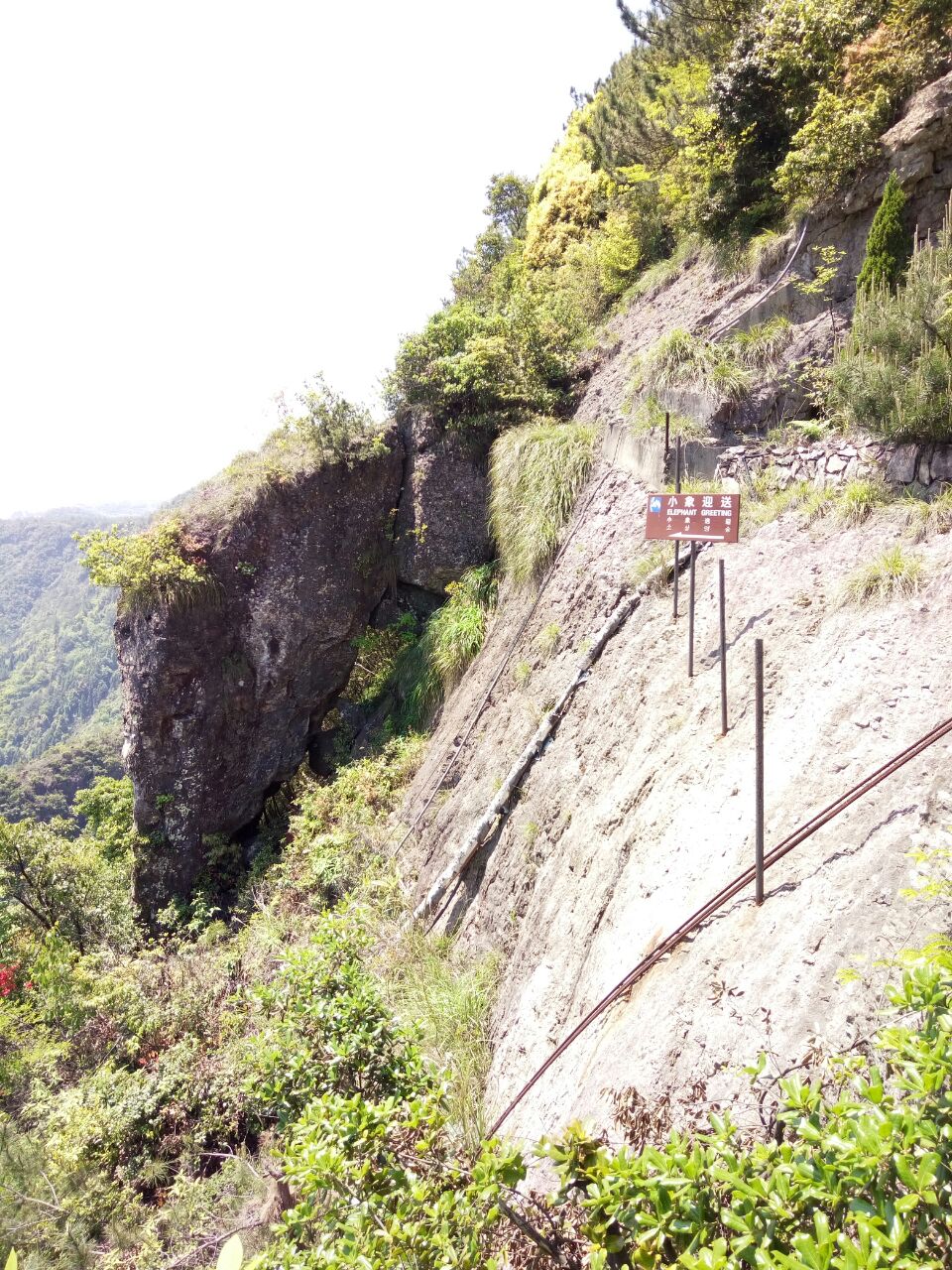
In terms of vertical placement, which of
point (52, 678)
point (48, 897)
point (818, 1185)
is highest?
point (818, 1185)

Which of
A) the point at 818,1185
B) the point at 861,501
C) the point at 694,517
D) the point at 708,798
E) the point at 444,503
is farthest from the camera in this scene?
the point at 444,503

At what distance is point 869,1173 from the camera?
4.32 ft

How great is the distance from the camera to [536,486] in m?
8.97

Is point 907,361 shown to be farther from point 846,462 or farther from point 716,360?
point 716,360

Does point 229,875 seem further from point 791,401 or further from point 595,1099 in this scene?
point 791,401

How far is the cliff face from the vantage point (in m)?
11.1

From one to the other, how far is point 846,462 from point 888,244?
269 cm

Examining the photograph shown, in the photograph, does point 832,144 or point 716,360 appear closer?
point 832,144

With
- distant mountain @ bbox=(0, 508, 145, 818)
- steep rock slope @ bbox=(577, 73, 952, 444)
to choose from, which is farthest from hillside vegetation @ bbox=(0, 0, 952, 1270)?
distant mountain @ bbox=(0, 508, 145, 818)

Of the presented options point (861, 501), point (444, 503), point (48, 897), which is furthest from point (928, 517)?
point (48, 897)

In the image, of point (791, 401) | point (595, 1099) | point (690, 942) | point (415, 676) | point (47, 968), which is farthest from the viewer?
point (415, 676)

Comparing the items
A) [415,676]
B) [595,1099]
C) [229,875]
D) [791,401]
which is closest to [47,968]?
[229,875]

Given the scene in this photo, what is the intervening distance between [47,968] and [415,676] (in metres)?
6.94

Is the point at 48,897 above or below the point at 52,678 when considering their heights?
above
